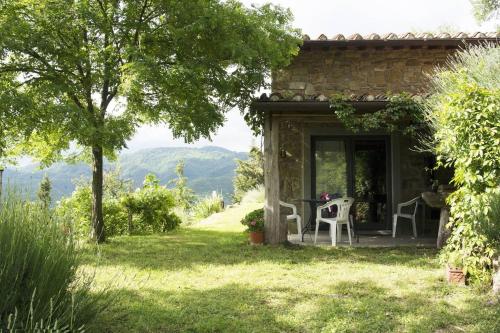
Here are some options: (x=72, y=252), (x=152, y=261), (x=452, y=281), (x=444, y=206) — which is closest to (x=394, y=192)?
(x=444, y=206)

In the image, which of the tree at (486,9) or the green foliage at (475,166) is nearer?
the green foliage at (475,166)

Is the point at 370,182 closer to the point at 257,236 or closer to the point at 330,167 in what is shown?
the point at 330,167

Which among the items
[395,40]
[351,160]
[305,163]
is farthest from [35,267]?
[395,40]

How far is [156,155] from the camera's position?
426ft

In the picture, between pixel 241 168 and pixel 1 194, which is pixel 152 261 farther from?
pixel 241 168

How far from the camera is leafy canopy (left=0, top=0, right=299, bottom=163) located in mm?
7660

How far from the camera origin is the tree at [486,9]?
14473 millimetres

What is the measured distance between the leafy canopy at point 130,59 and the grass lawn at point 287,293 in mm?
2447

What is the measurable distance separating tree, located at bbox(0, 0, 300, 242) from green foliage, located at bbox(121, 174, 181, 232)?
2.65 meters

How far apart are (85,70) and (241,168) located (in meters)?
22.8

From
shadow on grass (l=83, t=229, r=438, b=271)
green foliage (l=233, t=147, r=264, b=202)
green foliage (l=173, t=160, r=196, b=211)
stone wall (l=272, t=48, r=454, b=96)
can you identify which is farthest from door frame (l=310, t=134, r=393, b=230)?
green foliage (l=233, t=147, r=264, b=202)

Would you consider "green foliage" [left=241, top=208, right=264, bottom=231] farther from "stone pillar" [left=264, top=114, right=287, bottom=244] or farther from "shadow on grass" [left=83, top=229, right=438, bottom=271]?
"shadow on grass" [left=83, top=229, right=438, bottom=271]

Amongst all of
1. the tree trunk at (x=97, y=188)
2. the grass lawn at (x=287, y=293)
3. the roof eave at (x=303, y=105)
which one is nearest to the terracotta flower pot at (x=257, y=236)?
the grass lawn at (x=287, y=293)

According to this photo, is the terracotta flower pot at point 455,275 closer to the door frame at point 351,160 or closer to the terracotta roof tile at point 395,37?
the door frame at point 351,160
